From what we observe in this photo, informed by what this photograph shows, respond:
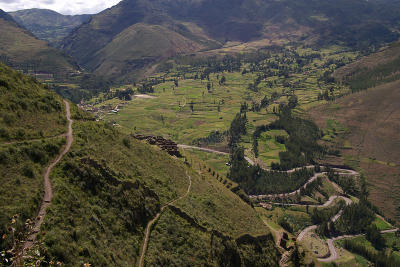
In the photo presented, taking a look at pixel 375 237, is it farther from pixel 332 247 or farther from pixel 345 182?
pixel 345 182

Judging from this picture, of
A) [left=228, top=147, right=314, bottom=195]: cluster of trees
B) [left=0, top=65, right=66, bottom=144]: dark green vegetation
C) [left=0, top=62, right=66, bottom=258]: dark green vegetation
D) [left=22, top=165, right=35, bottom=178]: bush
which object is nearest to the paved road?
[left=228, top=147, right=314, bottom=195]: cluster of trees

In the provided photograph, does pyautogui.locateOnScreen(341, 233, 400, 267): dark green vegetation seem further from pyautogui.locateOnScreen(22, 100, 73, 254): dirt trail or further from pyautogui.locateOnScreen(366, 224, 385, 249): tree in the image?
pyautogui.locateOnScreen(22, 100, 73, 254): dirt trail

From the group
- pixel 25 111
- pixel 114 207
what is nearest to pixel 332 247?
pixel 114 207

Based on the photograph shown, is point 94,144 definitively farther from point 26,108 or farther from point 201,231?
point 201,231

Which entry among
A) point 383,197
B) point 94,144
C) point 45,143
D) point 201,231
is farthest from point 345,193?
point 45,143

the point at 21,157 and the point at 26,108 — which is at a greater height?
the point at 26,108

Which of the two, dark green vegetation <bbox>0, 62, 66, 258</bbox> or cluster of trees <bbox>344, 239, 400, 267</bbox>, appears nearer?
dark green vegetation <bbox>0, 62, 66, 258</bbox>
